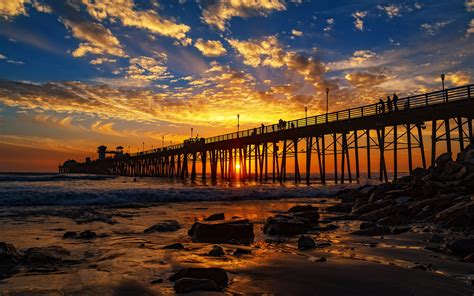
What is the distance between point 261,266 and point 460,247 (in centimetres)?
322

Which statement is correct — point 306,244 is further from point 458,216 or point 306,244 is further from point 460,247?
point 458,216

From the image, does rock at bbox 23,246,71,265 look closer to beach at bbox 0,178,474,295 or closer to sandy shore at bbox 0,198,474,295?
beach at bbox 0,178,474,295

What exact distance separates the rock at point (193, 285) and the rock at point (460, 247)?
4073 mm

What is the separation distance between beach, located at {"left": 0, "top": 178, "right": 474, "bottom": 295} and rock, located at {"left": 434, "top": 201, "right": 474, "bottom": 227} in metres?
0.37

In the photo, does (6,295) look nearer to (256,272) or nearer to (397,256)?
(256,272)

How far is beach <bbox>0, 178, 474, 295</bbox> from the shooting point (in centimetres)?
423

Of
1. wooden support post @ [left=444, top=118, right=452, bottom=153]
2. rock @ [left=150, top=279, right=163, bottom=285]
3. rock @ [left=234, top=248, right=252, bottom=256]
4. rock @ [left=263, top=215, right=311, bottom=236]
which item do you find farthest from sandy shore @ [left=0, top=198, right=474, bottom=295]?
wooden support post @ [left=444, top=118, right=452, bottom=153]

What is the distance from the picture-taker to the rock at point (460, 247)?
18.7 feet

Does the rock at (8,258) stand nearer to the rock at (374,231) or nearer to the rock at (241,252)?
the rock at (241,252)

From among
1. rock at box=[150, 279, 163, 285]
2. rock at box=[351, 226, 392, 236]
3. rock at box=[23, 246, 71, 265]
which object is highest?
rock at box=[23, 246, 71, 265]

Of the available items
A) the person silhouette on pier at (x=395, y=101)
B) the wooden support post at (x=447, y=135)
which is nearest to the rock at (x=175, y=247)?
the wooden support post at (x=447, y=135)

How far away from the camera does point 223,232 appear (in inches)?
314

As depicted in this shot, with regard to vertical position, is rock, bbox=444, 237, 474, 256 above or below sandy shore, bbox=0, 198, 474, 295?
above

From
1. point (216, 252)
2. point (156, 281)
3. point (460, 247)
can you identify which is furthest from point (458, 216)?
point (156, 281)
